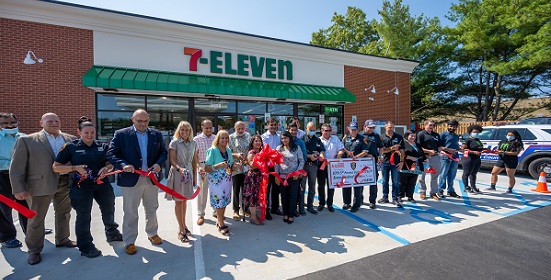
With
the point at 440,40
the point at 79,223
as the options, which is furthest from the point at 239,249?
the point at 440,40

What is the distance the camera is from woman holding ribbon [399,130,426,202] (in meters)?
5.52

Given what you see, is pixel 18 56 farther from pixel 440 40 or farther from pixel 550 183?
pixel 440 40

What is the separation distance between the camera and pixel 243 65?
34.4 feet

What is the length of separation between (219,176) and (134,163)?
4.01ft

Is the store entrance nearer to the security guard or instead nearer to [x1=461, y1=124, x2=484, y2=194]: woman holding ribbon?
the security guard

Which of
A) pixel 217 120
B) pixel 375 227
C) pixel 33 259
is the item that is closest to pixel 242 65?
pixel 217 120

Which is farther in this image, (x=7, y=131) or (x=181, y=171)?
(x=181, y=171)

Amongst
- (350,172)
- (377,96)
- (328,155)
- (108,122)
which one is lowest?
(350,172)

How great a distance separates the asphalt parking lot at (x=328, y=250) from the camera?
2912mm

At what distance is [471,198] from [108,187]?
25.0 feet

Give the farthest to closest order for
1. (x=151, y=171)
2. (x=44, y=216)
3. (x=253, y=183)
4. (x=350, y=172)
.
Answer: (x=350, y=172)
(x=253, y=183)
(x=151, y=171)
(x=44, y=216)

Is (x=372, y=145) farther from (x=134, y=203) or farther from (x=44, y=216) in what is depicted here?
(x=44, y=216)

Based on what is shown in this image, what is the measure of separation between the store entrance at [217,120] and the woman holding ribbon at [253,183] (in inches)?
245

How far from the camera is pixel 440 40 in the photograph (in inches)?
826
